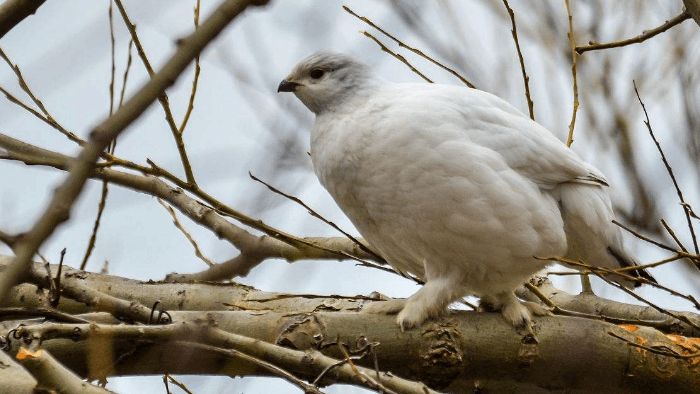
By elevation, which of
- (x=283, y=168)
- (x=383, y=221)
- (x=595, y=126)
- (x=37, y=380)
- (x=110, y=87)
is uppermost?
(x=595, y=126)

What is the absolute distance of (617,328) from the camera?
416cm

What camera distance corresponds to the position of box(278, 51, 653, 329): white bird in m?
4.35

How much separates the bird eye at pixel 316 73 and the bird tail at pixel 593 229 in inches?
59.5

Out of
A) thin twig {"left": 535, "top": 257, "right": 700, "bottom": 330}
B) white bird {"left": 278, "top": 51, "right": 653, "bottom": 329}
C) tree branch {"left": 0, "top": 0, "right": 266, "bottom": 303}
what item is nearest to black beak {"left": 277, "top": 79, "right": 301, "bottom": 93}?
white bird {"left": 278, "top": 51, "right": 653, "bottom": 329}

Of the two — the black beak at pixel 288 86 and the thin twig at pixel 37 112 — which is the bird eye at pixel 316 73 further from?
the thin twig at pixel 37 112

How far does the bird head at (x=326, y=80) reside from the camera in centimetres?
509

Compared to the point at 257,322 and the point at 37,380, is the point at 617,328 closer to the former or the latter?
the point at 257,322

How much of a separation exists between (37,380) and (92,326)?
36 cm

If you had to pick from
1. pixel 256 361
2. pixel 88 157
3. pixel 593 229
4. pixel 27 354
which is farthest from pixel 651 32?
pixel 88 157

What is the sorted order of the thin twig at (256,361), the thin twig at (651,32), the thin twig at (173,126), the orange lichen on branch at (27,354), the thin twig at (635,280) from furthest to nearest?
the thin twig at (173,126) < the thin twig at (635,280) < the thin twig at (651,32) < the thin twig at (256,361) < the orange lichen on branch at (27,354)

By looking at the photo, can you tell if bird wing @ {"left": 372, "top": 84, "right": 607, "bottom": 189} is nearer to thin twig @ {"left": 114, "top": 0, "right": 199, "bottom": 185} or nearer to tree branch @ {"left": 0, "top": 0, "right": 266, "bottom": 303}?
thin twig @ {"left": 114, "top": 0, "right": 199, "bottom": 185}

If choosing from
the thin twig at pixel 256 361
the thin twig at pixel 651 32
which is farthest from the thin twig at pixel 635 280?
the thin twig at pixel 256 361

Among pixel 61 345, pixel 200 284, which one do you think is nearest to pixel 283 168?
pixel 61 345

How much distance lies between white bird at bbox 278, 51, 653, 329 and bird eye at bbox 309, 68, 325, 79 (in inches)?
13.2
